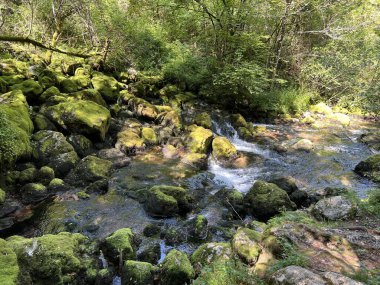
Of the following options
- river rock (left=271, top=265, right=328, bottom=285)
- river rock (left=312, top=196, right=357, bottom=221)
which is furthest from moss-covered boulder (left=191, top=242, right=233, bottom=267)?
river rock (left=312, top=196, right=357, bottom=221)

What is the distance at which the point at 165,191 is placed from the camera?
26.6 ft

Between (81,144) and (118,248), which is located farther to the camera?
(81,144)

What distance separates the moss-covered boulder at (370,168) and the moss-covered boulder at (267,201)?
3.74m

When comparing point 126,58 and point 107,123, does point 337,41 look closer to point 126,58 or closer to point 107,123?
point 126,58

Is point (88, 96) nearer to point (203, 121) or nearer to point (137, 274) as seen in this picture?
point (203, 121)

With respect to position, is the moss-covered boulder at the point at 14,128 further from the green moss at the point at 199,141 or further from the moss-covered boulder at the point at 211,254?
the moss-covered boulder at the point at 211,254

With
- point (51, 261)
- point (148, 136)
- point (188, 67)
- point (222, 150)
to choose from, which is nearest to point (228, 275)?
point (51, 261)

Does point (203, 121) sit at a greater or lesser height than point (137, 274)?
greater

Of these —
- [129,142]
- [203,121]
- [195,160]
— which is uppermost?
[203,121]

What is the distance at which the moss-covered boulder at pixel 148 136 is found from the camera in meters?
12.3

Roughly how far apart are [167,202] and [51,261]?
3.36m

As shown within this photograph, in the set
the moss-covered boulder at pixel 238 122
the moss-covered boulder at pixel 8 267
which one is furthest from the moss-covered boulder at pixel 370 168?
the moss-covered boulder at pixel 8 267

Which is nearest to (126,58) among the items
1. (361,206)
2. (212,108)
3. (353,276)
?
(212,108)

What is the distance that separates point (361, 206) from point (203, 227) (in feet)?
11.0
